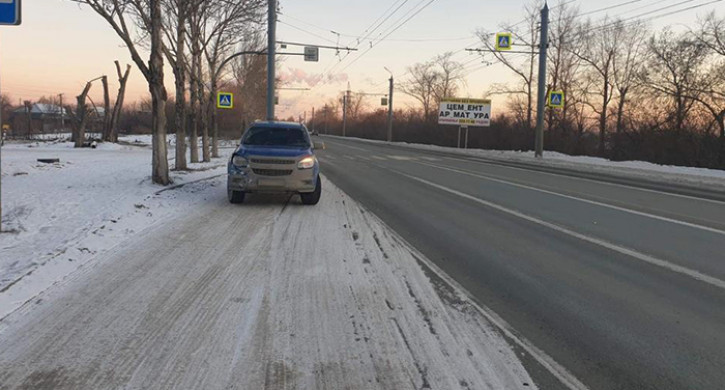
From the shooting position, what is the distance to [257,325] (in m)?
4.17

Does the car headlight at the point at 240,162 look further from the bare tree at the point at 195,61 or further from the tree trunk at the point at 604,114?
the tree trunk at the point at 604,114

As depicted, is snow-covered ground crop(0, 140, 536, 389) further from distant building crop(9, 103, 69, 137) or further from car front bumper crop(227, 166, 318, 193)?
distant building crop(9, 103, 69, 137)

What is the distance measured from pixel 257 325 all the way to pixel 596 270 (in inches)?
160

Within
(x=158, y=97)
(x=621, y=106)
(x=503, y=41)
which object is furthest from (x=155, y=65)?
(x=621, y=106)

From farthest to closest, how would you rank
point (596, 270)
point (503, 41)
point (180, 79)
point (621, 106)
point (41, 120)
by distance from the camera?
point (41, 120) → point (621, 106) → point (503, 41) → point (180, 79) → point (596, 270)

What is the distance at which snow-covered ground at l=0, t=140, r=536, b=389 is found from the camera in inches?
134

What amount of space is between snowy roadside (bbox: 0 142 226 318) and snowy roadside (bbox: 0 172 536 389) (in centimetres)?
37

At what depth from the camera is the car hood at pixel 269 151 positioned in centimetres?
1002

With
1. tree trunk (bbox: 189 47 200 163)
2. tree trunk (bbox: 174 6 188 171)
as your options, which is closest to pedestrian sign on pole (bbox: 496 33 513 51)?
tree trunk (bbox: 189 47 200 163)

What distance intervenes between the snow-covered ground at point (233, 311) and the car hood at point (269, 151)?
2.06 metres

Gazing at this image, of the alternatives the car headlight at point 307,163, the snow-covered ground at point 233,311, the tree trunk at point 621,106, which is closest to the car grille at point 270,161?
the car headlight at point 307,163

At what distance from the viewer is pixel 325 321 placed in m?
4.31

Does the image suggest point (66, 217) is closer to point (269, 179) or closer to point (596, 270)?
point (269, 179)

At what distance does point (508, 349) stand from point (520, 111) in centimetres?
4708
